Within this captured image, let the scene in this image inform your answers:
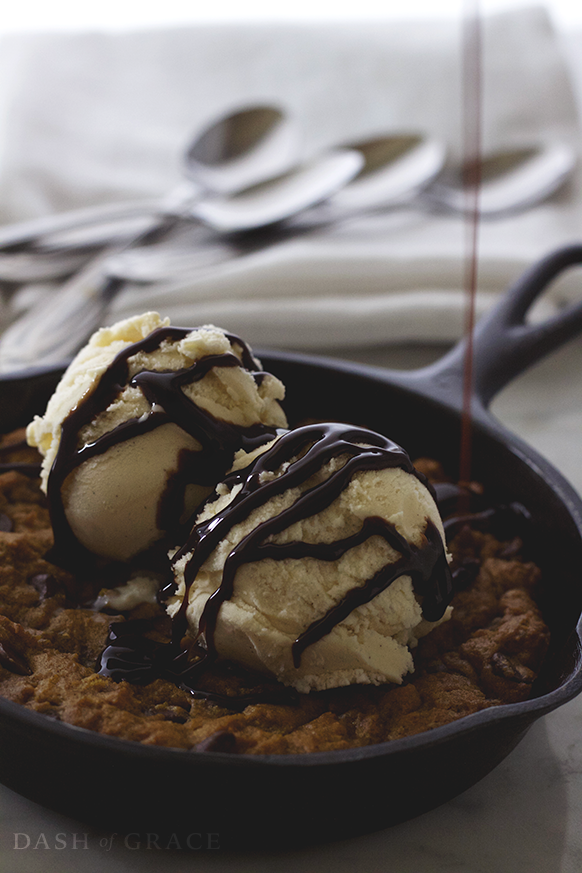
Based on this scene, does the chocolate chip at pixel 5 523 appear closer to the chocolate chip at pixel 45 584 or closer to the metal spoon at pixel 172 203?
the chocolate chip at pixel 45 584

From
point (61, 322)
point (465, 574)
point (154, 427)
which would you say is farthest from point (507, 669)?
point (61, 322)

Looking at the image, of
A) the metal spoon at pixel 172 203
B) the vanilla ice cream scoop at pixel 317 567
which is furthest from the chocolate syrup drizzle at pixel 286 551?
the metal spoon at pixel 172 203

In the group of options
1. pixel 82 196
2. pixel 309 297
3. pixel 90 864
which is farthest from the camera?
pixel 82 196

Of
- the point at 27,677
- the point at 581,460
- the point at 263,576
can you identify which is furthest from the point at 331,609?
the point at 581,460

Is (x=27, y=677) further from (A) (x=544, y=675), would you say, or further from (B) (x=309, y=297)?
(B) (x=309, y=297)

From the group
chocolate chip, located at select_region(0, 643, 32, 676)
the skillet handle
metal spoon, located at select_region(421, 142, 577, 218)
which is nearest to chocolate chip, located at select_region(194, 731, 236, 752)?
→ chocolate chip, located at select_region(0, 643, 32, 676)

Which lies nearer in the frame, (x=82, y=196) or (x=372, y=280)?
(x=372, y=280)

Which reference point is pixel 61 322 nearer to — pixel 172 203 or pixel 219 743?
pixel 172 203
